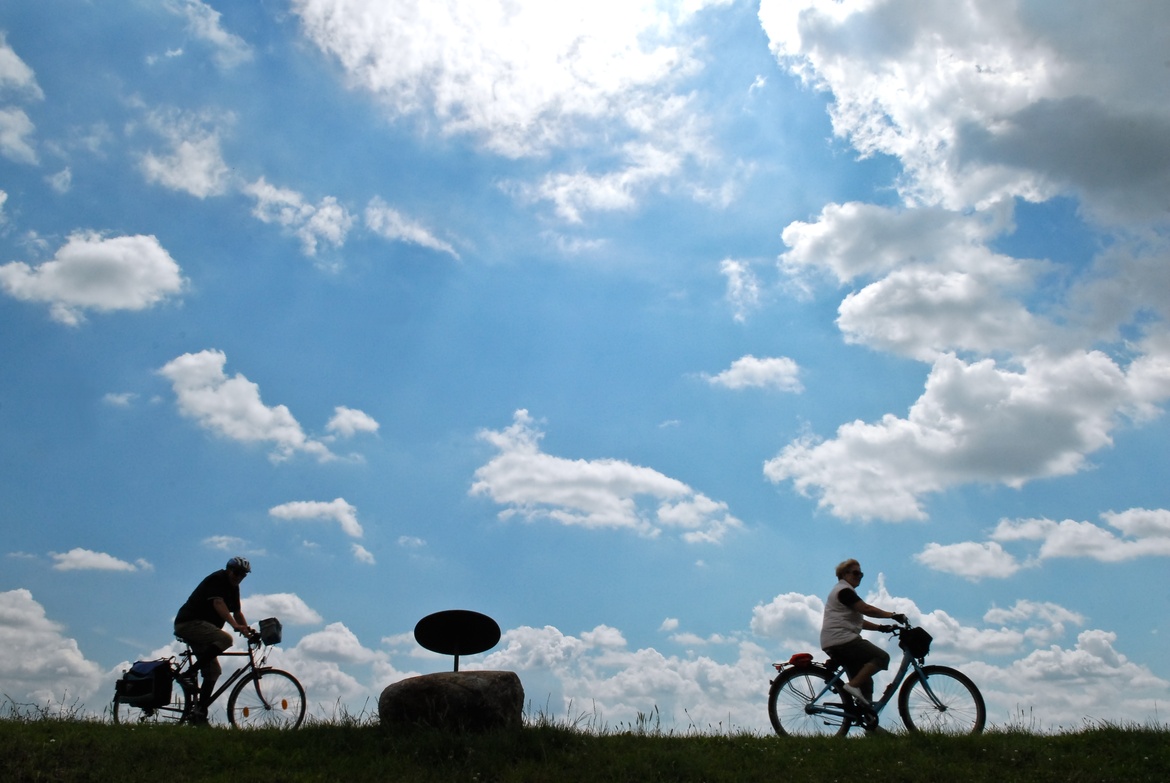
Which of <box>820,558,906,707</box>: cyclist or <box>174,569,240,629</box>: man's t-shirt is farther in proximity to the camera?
<box>174,569,240,629</box>: man's t-shirt

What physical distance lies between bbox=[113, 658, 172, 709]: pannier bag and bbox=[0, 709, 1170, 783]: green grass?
146cm

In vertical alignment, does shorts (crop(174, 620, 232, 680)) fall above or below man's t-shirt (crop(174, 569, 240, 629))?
below

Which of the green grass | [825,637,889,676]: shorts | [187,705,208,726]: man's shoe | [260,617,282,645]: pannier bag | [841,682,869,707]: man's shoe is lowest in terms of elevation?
the green grass

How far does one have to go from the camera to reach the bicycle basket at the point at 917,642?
1309cm

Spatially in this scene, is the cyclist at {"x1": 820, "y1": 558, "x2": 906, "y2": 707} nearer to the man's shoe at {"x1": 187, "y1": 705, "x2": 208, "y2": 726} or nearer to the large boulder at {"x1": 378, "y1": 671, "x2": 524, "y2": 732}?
the large boulder at {"x1": 378, "y1": 671, "x2": 524, "y2": 732}

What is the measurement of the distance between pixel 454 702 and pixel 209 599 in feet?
14.8

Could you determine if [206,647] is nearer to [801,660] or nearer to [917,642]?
[801,660]

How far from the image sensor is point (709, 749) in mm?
12039

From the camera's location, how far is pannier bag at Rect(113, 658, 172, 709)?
14031mm

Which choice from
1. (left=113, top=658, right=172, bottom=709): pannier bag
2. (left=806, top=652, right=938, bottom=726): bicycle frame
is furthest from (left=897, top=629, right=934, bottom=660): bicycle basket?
(left=113, top=658, right=172, bottom=709): pannier bag

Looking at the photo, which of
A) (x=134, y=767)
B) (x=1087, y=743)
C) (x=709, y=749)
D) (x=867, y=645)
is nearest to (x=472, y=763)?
(x=709, y=749)

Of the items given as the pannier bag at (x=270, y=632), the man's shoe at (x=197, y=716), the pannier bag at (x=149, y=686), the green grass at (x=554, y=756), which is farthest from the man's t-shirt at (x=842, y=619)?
the pannier bag at (x=149, y=686)

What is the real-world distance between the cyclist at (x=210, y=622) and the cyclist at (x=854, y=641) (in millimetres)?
8676

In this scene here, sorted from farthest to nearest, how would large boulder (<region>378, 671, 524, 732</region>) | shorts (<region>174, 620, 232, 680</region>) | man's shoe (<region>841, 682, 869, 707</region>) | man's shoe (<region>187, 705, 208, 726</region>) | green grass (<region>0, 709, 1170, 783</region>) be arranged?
shorts (<region>174, 620, 232, 680</region>) → man's shoe (<region>187, 705, 208, 726</region>) → man's shoe (<region>841, 682, 869, 707</region>) → large boulder (<region>378, 671, 524, 732</region>) → green grass (<region>0, 709, 1170, 783</region>)
